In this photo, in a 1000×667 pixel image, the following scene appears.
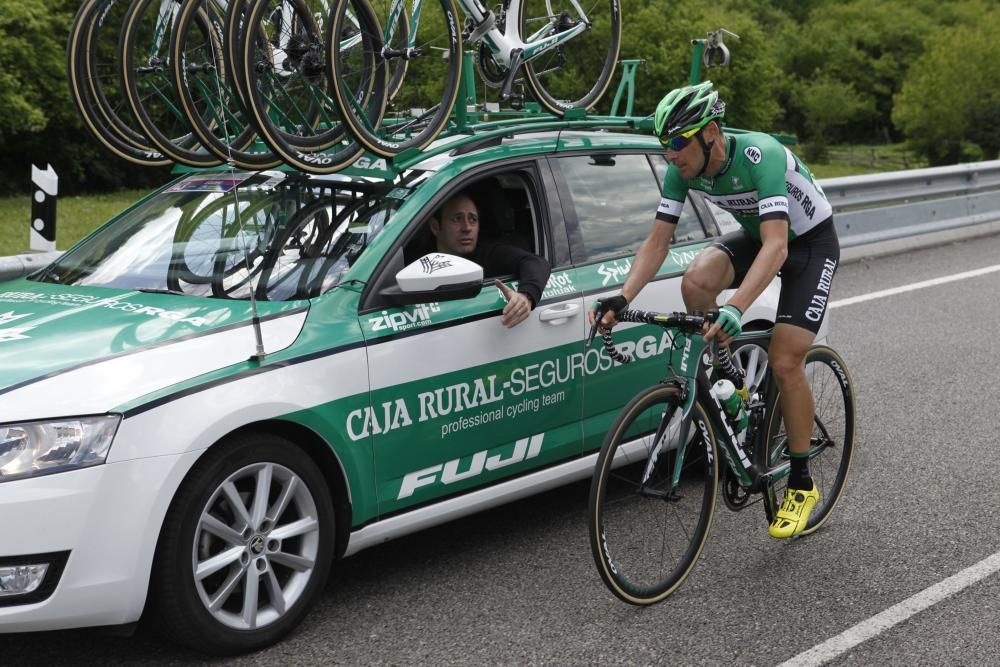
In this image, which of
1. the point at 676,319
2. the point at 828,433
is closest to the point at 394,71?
the point at 676,319

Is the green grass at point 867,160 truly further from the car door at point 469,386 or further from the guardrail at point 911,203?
the car door at point 469,386

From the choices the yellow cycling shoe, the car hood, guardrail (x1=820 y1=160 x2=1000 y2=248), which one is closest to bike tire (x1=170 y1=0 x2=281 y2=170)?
the car hood

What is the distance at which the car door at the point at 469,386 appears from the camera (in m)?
4.31

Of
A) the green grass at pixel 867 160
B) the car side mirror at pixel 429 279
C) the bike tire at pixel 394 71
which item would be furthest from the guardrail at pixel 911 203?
the green grass at pixel 867 160

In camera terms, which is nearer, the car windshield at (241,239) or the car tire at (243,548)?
the car tire at (243,548)

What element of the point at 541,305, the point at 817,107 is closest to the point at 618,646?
the point at 541,305

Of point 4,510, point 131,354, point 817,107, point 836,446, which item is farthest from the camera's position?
point 817,107

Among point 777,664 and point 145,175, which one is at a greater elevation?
point 777,664

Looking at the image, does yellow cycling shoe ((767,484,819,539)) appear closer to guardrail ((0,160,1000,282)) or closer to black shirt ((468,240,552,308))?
black shirt ((468,240,552,308))

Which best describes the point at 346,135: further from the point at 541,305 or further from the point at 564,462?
the point at 564,462

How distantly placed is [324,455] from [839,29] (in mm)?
134231

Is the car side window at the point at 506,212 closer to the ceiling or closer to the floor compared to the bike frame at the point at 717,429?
closer to the ceiling

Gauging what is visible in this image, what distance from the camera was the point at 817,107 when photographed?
118562 mm

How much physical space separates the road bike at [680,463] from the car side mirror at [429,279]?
1.88 ft
